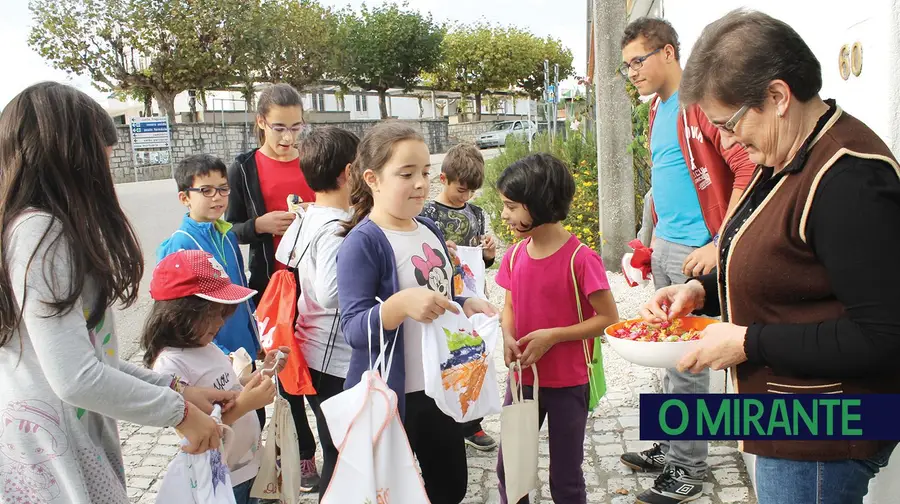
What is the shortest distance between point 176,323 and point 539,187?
153 centimetres

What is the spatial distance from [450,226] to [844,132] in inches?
118

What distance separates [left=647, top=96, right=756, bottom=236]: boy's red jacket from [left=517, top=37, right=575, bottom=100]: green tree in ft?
170

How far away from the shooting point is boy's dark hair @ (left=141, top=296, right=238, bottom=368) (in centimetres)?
264

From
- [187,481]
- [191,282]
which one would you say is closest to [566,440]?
[187,481]

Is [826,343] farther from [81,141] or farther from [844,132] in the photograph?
[81,141]

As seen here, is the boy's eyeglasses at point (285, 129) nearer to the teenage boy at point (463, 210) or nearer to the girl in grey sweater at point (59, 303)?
the teenage boy at point (463, 210)

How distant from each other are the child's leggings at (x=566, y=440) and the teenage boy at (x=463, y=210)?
1.26 meters

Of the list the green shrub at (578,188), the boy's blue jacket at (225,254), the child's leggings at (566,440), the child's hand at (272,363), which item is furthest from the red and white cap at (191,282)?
the green shrub at (578,188)

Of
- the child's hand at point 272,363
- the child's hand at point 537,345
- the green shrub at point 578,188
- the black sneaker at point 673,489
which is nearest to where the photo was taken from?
the child's hand at point 272,363

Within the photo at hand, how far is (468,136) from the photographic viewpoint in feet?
160

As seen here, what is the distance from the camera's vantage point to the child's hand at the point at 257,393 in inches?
97.2

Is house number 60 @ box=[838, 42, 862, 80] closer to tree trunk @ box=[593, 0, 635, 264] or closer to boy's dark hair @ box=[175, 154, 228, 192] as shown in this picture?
boy's dark hair @ box=[175, 154, 228, 192]

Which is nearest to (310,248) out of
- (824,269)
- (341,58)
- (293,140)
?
(293,140)

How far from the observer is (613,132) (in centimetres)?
826
